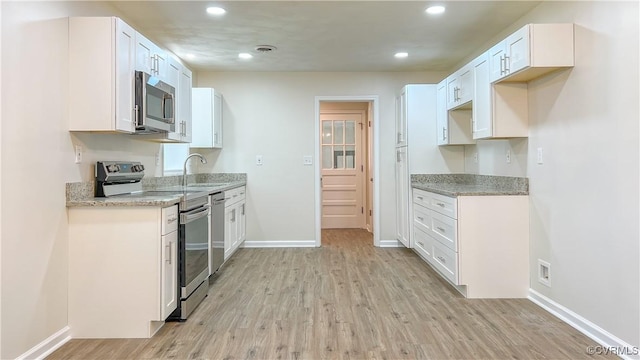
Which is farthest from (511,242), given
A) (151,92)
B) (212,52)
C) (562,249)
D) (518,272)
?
(212,52)

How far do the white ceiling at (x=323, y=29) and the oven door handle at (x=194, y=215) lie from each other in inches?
63.2

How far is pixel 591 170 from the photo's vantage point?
228 centimetres

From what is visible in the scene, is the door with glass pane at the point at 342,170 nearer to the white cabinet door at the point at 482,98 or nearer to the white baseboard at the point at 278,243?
the white baseboard at the point at 278,243

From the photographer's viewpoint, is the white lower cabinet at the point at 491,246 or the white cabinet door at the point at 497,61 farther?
the white lower cabinet at the point at 491,246

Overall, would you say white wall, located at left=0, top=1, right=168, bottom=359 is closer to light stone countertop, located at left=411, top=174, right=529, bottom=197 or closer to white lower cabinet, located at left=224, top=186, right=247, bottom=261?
white lower cabinet, located at left=224, top=186, right=247, bottom=261

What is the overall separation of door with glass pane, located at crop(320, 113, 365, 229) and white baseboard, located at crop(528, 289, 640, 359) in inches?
151

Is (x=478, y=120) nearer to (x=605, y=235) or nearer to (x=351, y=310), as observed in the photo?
(x=605, y=235)

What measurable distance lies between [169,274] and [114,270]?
1.06ft

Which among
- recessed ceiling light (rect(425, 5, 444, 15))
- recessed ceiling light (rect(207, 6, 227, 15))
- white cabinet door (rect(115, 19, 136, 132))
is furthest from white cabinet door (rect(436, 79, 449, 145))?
white cabinet door (rect(115, 19, 136, 132))

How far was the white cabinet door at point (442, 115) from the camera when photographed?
4.17 meters

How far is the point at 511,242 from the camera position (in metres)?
2.96

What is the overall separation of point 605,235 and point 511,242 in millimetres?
813

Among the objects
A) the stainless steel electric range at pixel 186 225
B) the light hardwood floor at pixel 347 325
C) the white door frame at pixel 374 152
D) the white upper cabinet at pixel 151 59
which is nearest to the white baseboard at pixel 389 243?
the white door frame at pixel 374 152

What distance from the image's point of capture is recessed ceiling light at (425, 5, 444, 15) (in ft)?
9.66
